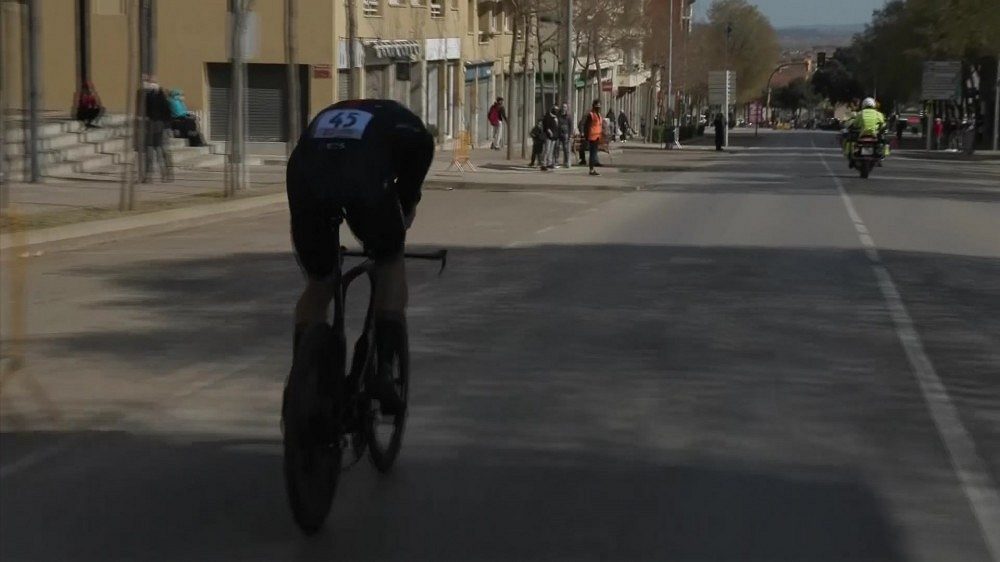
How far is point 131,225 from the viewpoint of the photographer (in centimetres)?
1994

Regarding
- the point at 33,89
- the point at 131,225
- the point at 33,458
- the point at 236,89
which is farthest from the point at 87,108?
the point at 33,458

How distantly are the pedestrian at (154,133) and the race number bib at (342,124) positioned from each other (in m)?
21.3

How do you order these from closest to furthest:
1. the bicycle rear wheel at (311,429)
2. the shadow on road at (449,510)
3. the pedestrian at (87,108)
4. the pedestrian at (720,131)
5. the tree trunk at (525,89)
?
the bicycle rear wheel at (311,429) → the shadow on road at (449,510) → the pedestrian at (87,108) → the tree trunk at (525,89) → the pedestrian at (720,131)

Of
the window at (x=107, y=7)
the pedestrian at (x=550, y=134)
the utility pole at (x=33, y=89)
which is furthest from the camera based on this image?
A: the window at (x=107, y=7)

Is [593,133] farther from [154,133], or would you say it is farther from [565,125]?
A: [154,133]

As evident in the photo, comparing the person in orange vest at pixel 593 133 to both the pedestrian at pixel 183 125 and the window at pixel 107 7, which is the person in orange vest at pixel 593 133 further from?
the window at pixel 107 7

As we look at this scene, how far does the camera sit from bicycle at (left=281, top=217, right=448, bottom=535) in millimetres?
5680

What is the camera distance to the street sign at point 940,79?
235ft

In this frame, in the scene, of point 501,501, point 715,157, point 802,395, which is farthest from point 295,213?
point 715,157

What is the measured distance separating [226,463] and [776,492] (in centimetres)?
239

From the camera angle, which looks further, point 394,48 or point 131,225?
point 394,48

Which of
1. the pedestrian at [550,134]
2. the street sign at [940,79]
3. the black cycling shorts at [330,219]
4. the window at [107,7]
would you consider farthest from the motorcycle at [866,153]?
the street sign at [940,79]

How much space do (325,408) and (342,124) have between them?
105 cm

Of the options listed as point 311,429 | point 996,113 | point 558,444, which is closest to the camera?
point 311,429
